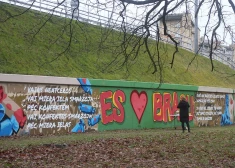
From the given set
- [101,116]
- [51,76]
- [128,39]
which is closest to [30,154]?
[128,39]

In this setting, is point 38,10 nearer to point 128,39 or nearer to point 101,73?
point 101,73

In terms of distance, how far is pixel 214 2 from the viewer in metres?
12.2

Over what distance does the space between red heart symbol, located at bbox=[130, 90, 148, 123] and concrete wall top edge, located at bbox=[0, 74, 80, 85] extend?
415 cm

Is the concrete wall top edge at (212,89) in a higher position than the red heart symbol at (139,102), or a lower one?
higher

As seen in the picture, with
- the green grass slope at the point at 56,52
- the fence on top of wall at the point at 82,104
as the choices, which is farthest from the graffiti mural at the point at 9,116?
the green grass slope at the point at 56,52

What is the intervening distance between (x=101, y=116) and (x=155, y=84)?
4.78m

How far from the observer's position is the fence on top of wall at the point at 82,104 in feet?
54.6

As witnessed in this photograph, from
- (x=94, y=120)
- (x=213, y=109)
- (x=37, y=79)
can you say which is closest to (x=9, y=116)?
(x=37, y=79)

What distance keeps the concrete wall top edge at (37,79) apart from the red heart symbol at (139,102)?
415 cm

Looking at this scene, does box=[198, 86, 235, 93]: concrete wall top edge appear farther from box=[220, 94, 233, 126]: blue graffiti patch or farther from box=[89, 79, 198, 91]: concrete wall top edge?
box=[89, 79, 198, 91]: concrete wall top edge

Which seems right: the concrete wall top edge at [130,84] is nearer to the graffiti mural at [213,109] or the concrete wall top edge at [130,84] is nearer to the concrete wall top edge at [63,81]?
the concrete wall top edge at [63,81]

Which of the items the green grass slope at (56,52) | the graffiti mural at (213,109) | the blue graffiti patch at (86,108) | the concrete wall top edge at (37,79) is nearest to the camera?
the concrete wall top edge at (37,79)

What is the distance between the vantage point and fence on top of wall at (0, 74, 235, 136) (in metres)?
16.7

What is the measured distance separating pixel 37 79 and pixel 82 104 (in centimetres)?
303
